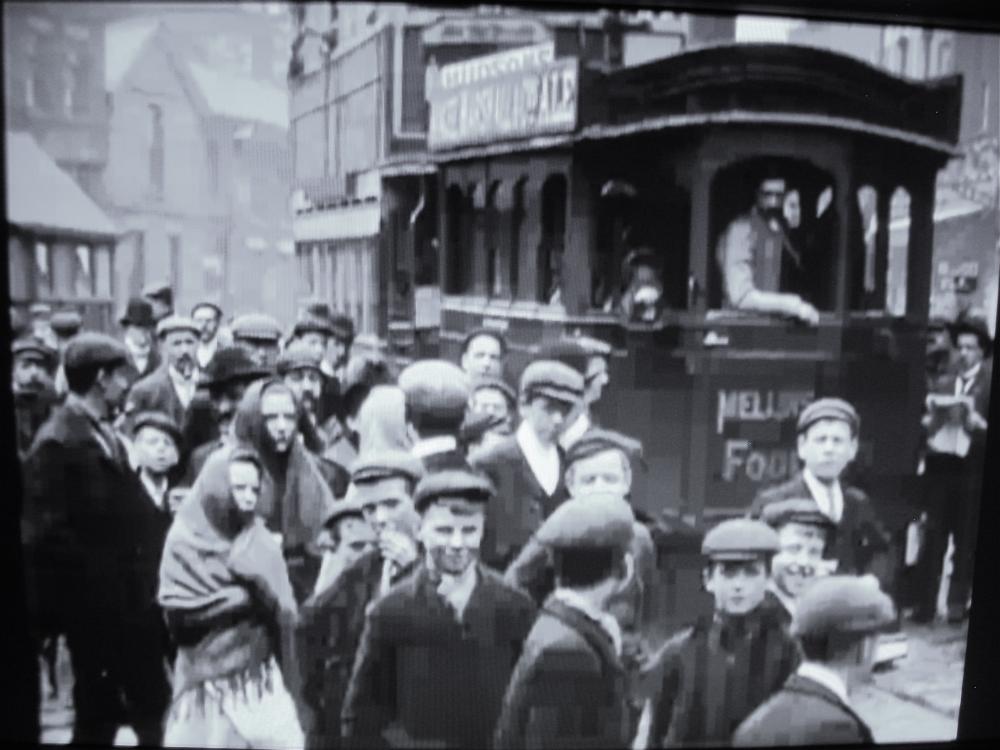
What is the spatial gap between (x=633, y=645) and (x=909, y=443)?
0.74 metres

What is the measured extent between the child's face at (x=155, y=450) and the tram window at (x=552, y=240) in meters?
0.82

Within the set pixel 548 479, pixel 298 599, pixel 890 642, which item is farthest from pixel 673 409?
pixel 298 599

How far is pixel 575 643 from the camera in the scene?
7.38ft

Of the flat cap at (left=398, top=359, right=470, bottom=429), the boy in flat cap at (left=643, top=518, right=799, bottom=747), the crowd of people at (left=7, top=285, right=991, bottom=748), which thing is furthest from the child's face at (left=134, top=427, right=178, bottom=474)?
the boy in flat cap at (left=643, top=518, right=799, bottom=747)

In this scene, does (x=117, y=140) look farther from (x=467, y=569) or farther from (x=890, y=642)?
(x=890, y=642)

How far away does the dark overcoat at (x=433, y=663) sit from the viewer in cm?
222

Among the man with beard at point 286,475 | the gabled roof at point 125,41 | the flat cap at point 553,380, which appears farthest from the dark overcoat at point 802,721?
the gabled roof at point 125,41

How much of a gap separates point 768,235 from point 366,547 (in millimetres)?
1063

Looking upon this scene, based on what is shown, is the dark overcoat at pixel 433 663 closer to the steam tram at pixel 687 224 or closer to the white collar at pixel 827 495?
the steam tram at pixel 687 224

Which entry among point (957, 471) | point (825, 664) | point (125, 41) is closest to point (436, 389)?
point (125, 41)

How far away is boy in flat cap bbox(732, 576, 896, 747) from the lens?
7.57 feet

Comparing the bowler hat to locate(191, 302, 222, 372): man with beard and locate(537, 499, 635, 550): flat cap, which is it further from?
locate(537, 499, 635, 550): flat cap

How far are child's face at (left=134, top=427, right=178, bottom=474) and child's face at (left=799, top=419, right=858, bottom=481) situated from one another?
131cm

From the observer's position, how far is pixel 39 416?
2150 mm
